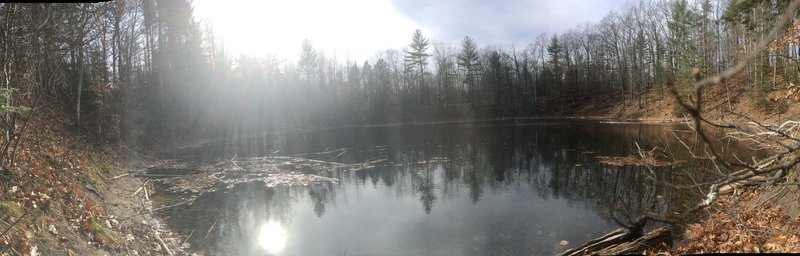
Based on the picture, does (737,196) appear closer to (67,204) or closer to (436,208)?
(436,208)

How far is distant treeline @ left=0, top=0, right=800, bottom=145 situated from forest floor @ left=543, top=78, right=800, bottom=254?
1.56 metres

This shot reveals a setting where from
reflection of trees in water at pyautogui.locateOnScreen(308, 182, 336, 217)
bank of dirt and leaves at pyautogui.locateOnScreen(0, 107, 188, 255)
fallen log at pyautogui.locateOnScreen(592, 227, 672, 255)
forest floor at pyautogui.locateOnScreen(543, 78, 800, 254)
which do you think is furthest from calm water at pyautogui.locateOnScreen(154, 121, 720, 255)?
forest floor at pyautogui.locateOnScreen(543, 78, 800, 254)

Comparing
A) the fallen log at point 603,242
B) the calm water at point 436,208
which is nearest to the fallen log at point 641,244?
the fallen log at point 603,242

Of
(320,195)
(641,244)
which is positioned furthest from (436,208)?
(641,244)

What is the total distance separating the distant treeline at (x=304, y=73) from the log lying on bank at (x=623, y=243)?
3.31 metres

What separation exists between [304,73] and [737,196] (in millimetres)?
71944

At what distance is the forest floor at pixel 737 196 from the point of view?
5.43 m

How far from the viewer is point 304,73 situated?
72.9 meters

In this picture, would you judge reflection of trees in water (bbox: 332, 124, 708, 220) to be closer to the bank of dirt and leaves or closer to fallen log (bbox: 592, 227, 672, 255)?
fallen log (bbox: 592, 227, 672, 255)

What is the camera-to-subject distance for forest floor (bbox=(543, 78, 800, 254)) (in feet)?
17.8

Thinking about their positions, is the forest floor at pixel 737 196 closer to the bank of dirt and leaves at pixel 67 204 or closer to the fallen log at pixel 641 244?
the fallen log at pixel 641 244

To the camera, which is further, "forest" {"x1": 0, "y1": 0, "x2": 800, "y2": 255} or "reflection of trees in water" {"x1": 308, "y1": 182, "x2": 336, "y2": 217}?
"reflection of trees in water" {"x1": 308, "y1": 182, "x2": 336, "y2": 217}

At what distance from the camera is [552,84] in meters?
66.9

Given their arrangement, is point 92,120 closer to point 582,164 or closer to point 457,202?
point 457,202
